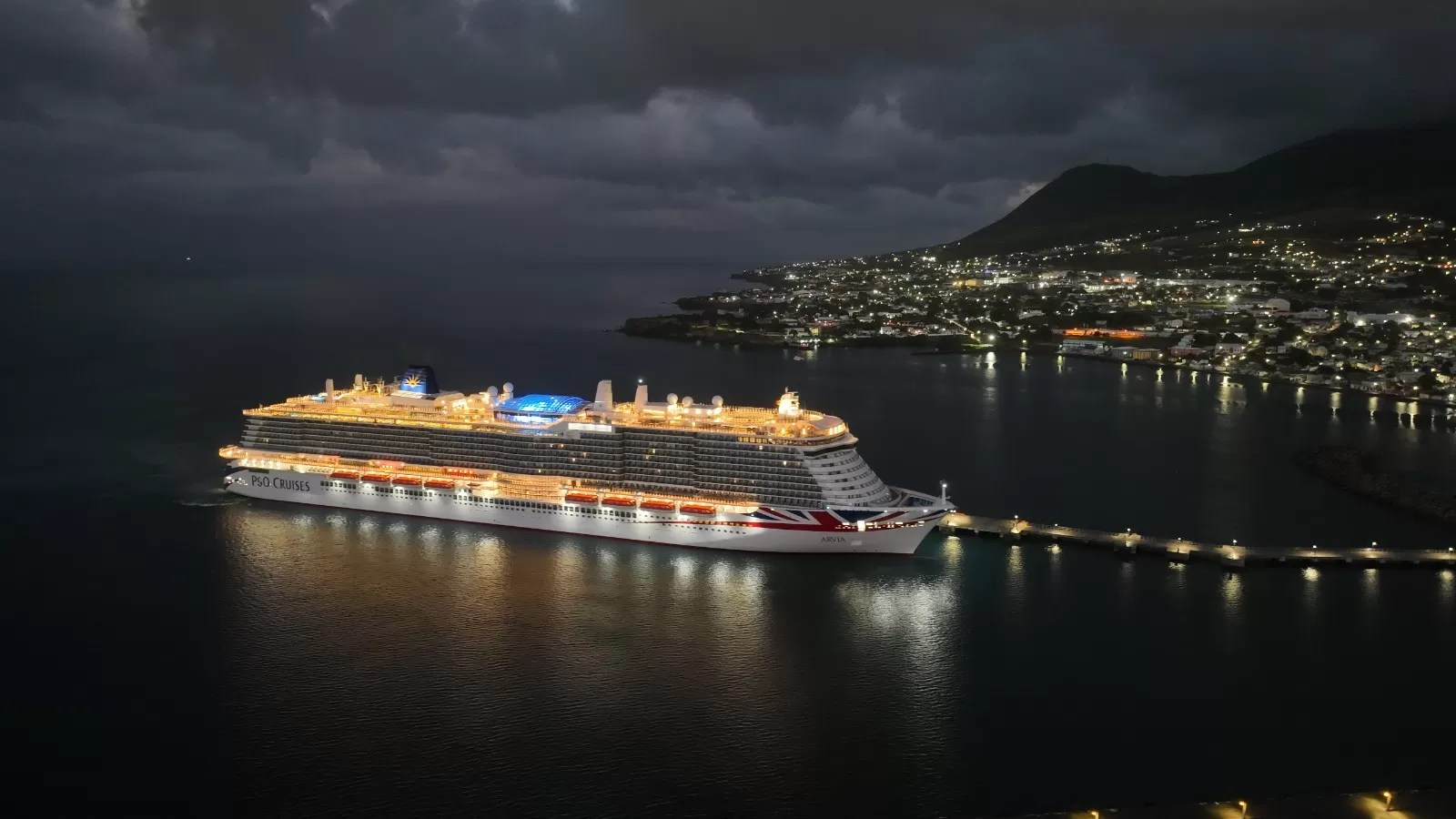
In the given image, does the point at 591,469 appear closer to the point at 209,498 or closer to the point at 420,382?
the point at 420,382

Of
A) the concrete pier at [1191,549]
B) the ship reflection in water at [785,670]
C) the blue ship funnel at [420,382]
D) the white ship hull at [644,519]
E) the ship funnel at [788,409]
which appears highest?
the blue ship funnel at [420,382]

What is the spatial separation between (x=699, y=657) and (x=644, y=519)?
5.47 metres

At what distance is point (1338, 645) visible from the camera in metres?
15.5

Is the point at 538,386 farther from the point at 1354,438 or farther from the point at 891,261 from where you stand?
the point at 891,261

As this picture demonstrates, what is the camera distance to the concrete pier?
19188 millimetres

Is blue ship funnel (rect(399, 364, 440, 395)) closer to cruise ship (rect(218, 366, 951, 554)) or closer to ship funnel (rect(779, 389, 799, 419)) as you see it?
cruise ship (rect(218, 366, 951, 554))

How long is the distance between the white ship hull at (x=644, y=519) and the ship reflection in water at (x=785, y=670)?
345mm

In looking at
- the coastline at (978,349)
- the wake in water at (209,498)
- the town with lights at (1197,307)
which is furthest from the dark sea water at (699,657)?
the town with lights at (1197,307)

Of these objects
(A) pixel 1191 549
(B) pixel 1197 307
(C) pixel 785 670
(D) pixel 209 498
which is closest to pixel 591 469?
(C) pixel 785 670

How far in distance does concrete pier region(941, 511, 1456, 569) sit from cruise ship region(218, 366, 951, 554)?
1817mm

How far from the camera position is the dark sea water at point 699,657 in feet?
38.4

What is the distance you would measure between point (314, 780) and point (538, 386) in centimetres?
3341

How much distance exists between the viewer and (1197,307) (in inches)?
2594

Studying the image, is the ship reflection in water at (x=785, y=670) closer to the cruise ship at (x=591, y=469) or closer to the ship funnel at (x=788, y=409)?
the cruise ship at (x=591, y=469)
